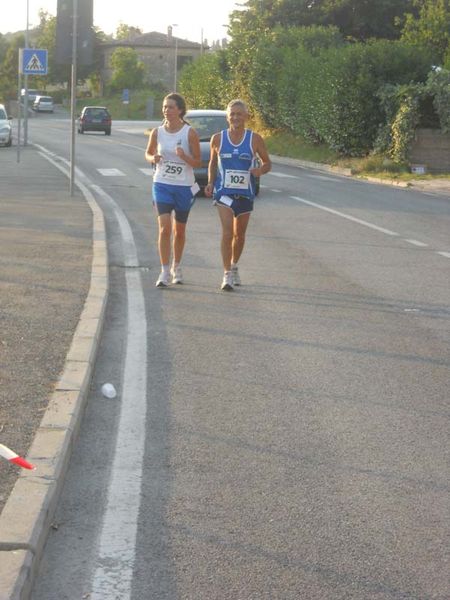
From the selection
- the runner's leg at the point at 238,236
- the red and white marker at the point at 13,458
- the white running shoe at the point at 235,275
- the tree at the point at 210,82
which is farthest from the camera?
the tree at the point at 210,82

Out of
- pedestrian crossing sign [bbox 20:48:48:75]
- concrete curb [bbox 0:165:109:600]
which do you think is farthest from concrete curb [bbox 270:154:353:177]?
concrete curb [bbox 0:165:109:600]

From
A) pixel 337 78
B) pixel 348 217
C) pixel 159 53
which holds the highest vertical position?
pixel 159 53

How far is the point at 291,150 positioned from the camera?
42.0 meters

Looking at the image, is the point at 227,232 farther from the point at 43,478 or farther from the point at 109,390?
the point at 43,478

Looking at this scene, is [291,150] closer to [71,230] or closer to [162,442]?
[71,230]

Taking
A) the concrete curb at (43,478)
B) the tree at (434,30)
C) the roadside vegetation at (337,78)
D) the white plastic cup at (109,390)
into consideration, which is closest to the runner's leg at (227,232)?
the concrete curb at (43,478)

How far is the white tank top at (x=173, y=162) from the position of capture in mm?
10992

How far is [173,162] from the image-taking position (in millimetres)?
11008

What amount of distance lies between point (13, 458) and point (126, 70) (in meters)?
110

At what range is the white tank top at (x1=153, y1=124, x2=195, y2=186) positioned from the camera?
1099 centimetres

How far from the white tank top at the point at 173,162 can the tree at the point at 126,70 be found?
339ft

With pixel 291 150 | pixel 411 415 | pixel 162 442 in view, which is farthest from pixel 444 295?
pixel 291 150

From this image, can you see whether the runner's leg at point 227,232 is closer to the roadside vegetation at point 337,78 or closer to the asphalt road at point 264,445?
the asphalt road at point 264,445

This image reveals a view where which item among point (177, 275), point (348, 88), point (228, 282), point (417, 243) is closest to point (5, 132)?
point (348, 88)
